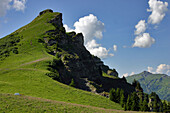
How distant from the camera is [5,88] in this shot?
40.6 metres

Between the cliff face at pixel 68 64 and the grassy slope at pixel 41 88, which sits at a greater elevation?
the cliff face at pixel 68 64

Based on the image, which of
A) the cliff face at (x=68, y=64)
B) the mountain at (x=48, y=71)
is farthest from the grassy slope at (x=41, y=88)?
the cliff face at (x=68, y=64)

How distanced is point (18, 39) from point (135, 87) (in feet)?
480

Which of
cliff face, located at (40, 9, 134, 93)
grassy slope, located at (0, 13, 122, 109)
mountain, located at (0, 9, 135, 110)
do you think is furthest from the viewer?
cliff face, located at (40, 9, 134, 93)

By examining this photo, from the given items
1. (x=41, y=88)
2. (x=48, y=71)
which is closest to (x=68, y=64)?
(x=48, y=71)

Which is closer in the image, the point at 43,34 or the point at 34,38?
the point at 34,38

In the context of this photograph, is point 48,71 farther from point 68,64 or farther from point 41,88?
point 68,64

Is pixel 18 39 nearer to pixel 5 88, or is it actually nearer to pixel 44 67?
pixel 44 67

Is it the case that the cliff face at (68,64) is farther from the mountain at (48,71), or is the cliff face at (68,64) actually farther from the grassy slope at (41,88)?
the grassy slope at (41,88)

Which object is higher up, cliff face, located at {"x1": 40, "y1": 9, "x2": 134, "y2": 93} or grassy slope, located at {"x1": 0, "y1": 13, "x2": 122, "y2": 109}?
cliff face, located at {"x1": 40, "y1": 9, "x2": 134, "y2": 93}

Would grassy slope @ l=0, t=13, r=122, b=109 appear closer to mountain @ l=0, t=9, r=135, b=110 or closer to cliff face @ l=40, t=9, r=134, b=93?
mountain @ l=0, t=9, r=135, b=110

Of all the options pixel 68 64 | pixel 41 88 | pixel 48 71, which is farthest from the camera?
pixel 68 64

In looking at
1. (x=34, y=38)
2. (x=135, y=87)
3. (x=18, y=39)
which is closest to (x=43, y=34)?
(x=34, y=38)

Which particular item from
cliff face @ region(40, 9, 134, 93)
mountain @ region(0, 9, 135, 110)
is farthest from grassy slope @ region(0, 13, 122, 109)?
cliff face @ region(40, 9, 134, 93)
